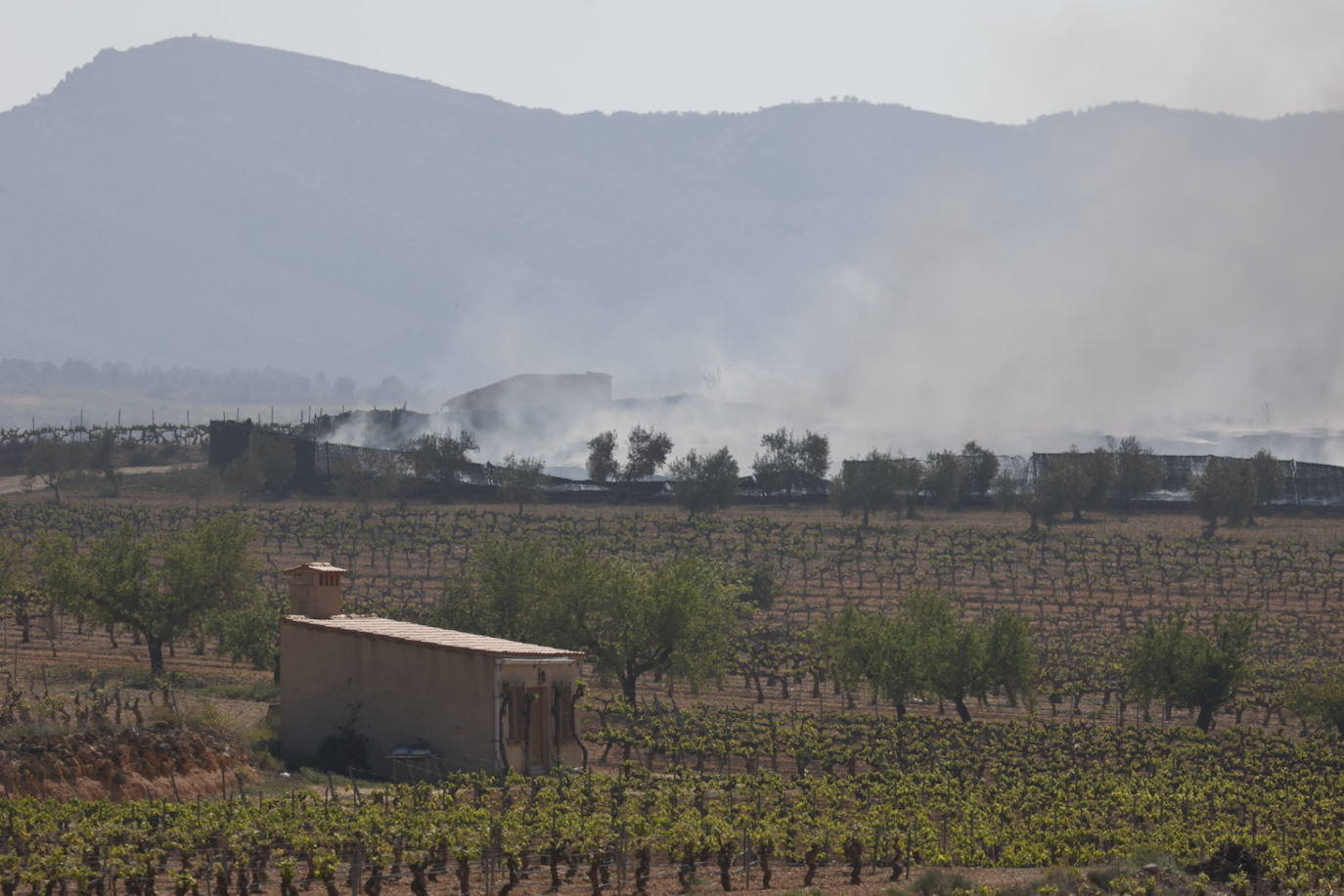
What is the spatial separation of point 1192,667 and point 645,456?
7240 centimetres

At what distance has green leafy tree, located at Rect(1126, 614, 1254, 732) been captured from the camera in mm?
47812

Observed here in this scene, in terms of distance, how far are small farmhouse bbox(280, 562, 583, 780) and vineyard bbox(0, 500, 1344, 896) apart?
7.72 ft

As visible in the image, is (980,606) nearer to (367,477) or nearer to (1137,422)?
(367,477)

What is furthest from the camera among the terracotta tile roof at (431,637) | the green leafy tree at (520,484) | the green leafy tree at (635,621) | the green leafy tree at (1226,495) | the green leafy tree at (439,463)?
the green leafy tree at (439,463)

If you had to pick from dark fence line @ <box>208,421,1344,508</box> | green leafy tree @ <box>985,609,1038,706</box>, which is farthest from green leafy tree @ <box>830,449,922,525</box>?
green leafy tree @ <box>985,609,1038,706</box>

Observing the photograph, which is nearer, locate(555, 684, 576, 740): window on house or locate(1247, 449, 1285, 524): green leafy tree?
locate(555, 684, 576, 740): window on house

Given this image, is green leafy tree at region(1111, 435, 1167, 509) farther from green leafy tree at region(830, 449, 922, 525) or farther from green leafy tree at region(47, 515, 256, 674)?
green leafy tree at region(47, 515, 256, 674)

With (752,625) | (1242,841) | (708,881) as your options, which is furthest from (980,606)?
(708,881)

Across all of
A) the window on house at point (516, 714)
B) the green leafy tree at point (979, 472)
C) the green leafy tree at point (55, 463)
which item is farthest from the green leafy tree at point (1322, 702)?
the green leafy tree at point (55, 463)

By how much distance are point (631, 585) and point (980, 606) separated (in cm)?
2396

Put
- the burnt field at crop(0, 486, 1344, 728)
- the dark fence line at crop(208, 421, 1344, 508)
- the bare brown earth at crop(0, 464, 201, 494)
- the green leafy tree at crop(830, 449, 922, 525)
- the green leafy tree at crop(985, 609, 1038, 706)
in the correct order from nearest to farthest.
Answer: the green leafy tree at crop(985, 609, 1038, 706)
the burnt field at crop(0, 486, 1344, 728)
the green leafy tree at crop(830, 449, 922, 525)
the dark fence line at crop(208, 421, 1344, 508)
the bare brown earth at crop(0, 464, 201, 494)

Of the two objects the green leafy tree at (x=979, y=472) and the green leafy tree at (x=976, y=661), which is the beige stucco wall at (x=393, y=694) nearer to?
the green leafy tree at (x=976, y=661)

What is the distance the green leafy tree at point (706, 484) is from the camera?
326 feet

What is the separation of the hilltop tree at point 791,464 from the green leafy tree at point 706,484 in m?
8.02
